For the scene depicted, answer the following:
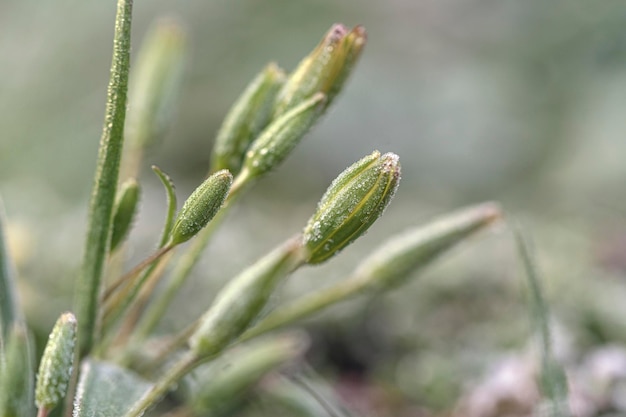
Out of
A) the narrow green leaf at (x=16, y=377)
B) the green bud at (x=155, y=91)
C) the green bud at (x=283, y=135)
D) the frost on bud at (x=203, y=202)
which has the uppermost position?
the green bud at (x=155, y=91)

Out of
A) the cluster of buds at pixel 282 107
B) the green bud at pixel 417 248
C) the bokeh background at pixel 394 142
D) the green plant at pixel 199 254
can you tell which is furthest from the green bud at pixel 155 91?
the bokeh background at pixel 394 142

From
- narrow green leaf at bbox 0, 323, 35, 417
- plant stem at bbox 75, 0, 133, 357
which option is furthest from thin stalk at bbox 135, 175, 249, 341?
narrow green leaf at bbox 0, 323, 35, 417

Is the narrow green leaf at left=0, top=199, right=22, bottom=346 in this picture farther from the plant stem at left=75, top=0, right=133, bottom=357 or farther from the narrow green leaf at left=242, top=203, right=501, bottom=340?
the narrow green leaf at left=242, top=203, right=501, bottom=340

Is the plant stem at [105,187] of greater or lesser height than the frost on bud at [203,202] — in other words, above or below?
above

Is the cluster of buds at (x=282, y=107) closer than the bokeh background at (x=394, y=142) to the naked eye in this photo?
Yes

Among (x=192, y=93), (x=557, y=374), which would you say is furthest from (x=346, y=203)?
(x=192, y=93)

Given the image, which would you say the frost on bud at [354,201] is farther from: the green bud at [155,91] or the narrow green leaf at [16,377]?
the green bud at [155,91]
